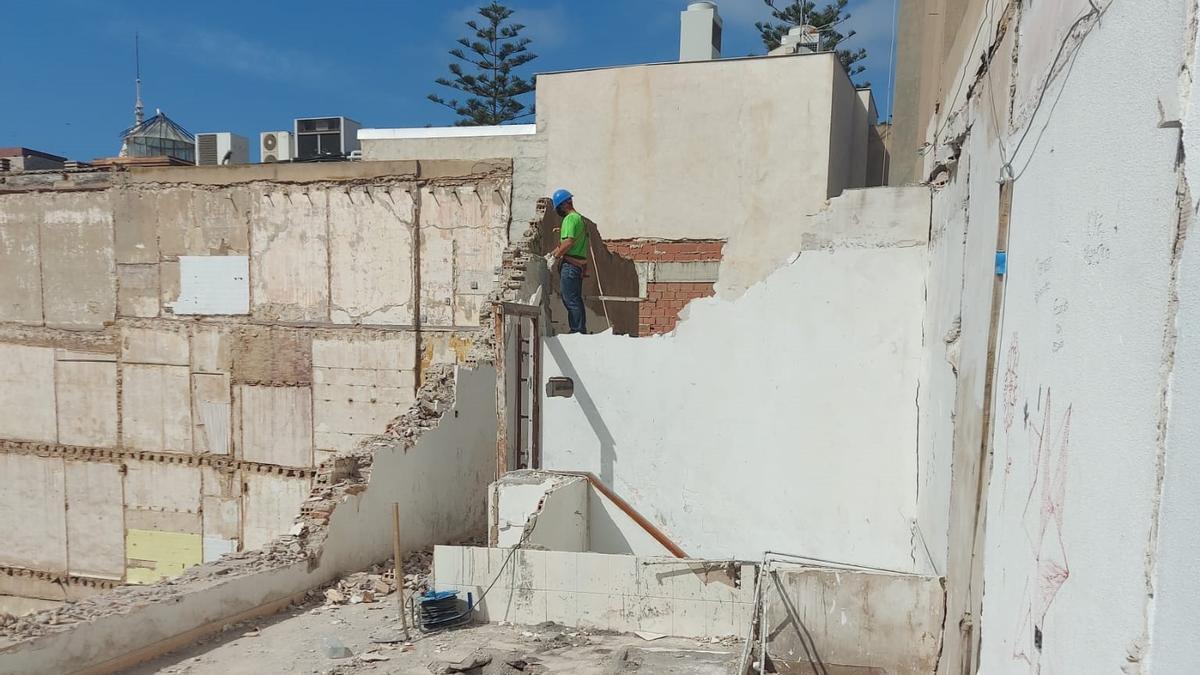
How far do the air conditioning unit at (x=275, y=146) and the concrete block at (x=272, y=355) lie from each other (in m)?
5.73

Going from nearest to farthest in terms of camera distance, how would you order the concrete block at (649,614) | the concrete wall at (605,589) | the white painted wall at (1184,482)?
the white painted wall at (1184,482) < the concrete wall at (605,589) < the concrete block at (649,614)

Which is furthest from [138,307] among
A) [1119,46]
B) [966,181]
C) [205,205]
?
[1119,46]

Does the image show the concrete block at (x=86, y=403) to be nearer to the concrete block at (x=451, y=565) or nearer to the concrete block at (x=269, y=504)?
the concrete block at (x=269, y=504)

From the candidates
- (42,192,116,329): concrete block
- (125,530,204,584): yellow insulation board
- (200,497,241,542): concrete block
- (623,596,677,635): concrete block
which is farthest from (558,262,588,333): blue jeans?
(42,192,116,329): concrete block

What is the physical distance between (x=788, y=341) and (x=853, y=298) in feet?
2.27

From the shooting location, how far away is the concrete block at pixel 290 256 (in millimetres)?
12406

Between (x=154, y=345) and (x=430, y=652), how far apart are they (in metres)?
9.79

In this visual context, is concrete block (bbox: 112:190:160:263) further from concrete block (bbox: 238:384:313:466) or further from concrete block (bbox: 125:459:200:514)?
concrete block (bbox: 125:459:200:514)

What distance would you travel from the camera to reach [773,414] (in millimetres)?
7312

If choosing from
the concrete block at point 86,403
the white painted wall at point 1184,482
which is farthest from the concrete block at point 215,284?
the white painted wall at point 1184,482

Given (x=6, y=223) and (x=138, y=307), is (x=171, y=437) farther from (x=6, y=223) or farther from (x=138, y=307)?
(x=6, y=223)

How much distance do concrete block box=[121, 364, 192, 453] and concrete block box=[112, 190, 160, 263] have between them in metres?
1.87

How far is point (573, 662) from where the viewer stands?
→ 566 centimetres

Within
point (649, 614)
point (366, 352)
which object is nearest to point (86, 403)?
point (366, 352)
